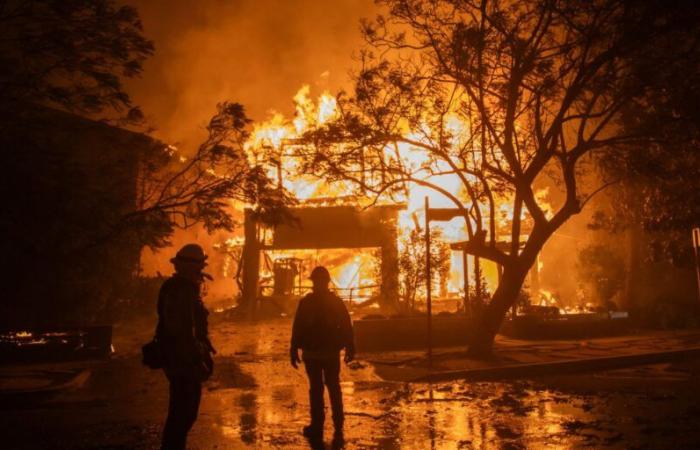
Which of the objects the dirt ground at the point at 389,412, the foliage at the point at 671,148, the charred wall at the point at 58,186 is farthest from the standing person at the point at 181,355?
the foliage at the point at 671,148

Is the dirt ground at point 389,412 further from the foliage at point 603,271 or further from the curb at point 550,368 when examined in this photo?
the foliage at point 603,271

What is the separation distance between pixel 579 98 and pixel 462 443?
996 cm

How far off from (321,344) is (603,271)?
69.3 ft

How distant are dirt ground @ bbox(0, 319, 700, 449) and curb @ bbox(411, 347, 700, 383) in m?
0.44

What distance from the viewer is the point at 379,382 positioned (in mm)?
9750

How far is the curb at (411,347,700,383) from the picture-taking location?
10.0m

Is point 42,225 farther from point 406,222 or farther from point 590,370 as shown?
point 406,222

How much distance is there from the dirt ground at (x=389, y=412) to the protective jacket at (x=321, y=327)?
3.18 ft

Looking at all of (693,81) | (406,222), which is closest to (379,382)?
(693,81)

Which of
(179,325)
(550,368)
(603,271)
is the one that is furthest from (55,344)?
(603,271)

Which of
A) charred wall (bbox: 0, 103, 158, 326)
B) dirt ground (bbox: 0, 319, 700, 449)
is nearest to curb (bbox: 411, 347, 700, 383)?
dirt ground (bbox: 0, 319, 700, 449)

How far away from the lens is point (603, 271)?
78.7 feet

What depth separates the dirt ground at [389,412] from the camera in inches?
233

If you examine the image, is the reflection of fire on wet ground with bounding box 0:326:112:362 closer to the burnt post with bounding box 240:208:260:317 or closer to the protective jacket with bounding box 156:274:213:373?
the protective jacket with bounding box 156:274:213:373
